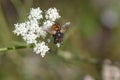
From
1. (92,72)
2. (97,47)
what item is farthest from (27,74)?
(97,47)

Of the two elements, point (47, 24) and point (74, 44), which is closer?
point (47, 24)

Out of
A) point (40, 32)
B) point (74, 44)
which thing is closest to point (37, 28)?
point (40, 32)

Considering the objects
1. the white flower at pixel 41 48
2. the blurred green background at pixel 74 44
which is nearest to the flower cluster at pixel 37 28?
the white flower at pixel 41 48

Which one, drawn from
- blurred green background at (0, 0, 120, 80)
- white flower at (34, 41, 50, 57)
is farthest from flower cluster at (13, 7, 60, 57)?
blurred green background at (0, 0, 120, 80)

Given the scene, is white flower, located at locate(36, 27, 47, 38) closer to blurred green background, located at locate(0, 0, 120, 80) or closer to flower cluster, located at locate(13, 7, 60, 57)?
flower cluster, located at locate(13, 7, 60, 57)

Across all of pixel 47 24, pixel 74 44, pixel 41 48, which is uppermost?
pixel 74 44

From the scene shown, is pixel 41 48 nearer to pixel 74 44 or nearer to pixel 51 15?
pixel 51 15

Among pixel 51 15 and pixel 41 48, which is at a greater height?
pixel 51 15

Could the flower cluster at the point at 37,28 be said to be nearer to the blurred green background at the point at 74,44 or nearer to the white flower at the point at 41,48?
the white flower at the point at 41,48
